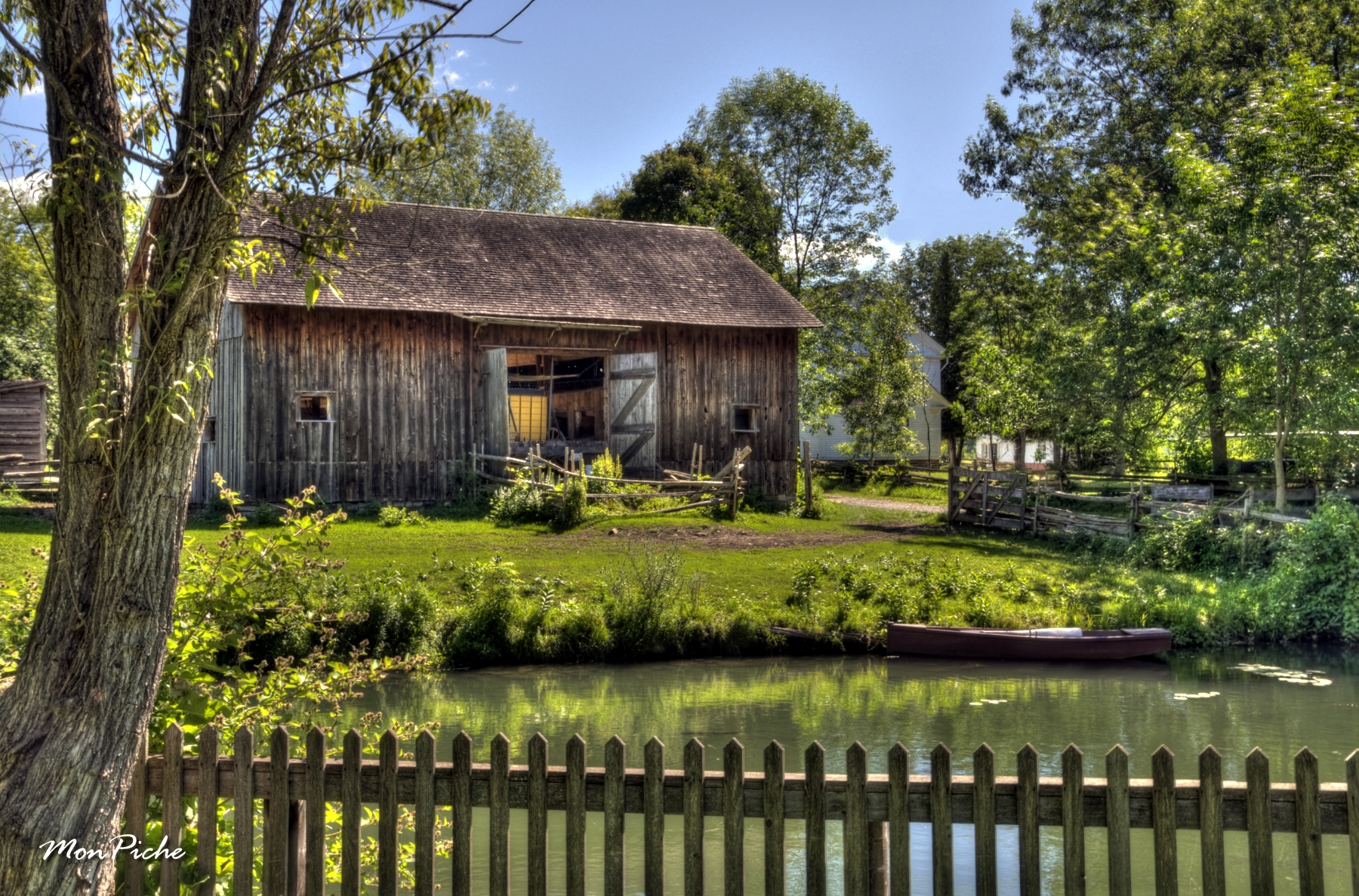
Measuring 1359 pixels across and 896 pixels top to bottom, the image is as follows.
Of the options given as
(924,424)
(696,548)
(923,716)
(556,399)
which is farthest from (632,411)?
(924,424)

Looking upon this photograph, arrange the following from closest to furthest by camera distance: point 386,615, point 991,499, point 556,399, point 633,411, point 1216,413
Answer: point 386,615 → point 1216,413 → point 991,499 → point 633,411 → point 556,399

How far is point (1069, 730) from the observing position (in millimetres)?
10750

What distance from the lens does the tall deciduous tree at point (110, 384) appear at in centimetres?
397

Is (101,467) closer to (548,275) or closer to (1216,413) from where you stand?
(1216,413)

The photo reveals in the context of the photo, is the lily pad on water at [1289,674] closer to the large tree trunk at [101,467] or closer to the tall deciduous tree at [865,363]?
the large tree trunk at [101,467]

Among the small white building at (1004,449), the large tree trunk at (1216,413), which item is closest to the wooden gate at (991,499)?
the large tree trunk at (1216,413)

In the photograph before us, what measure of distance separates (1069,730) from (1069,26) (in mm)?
25621

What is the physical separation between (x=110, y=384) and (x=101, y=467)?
0.99ft

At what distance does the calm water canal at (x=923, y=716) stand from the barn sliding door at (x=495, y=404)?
10.6m

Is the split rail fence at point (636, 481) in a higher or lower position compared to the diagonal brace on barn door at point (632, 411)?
lower

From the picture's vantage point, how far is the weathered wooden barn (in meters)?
22.3

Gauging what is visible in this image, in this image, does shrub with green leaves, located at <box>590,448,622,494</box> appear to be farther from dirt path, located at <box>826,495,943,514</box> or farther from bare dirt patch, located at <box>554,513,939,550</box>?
dirt path, located at <box>826,495,943,514</box>

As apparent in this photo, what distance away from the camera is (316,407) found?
22.8 meters

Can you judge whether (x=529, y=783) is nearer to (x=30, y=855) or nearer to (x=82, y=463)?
(x=30, y=855)
